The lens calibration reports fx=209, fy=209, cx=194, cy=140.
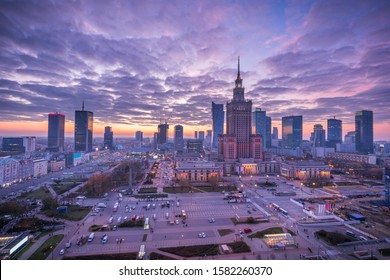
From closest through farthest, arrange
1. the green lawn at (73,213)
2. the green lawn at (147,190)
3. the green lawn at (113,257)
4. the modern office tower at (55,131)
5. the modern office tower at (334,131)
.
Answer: the green lawn at (113,257)
the green lawn at (73,213)
the green lawn at (147,190)
the modern office tower at (55,131)
the modern office tower at (334,131)

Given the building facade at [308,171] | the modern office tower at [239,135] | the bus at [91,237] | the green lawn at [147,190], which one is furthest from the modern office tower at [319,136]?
the bus at [91,237]

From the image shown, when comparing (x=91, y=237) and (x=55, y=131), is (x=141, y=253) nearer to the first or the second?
(x=91, y=237)

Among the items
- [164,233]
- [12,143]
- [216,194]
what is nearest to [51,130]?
[12,143]

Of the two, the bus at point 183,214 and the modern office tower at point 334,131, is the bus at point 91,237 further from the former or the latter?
the modern office tower at point 334,131

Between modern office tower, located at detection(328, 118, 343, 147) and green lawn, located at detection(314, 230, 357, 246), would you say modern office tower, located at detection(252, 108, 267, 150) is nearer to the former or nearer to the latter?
modern office tower, located at detection(328, 118, 343, 147)

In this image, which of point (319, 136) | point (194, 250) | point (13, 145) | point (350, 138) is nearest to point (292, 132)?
point (319, 136)

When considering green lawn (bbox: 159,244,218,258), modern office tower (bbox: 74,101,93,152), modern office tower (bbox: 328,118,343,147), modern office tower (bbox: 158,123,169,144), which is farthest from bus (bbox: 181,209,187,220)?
modern office tower (bbox: 158,123,169,144)
